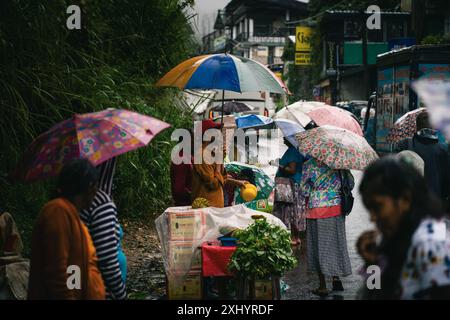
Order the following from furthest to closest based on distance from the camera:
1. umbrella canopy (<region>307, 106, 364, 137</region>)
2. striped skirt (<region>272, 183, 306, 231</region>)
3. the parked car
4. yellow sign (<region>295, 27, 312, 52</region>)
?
yellow sign (<region>295, 27, 312, 52</region>), the parked car, striped skirt (<region>272, 183, 306, 231</region>), umbrella canopy (<region>307, 106, 364, 137</region>)

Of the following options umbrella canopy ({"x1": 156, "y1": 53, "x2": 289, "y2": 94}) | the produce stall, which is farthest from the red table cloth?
umbrella canopy ({"x1": 156, "y1": 53, "x2": 289, "y2": 94})

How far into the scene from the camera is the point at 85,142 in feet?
14.7

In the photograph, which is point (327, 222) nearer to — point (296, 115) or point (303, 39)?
point (296, 115)

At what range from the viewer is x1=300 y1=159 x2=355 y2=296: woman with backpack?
7.64 metres

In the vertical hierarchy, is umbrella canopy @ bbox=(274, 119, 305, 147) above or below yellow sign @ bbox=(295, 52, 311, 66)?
below

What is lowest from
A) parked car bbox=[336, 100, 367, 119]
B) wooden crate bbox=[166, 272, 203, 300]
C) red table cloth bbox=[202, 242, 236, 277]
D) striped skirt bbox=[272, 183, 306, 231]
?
wooden crate bbox=[166, 272, 203, 300]

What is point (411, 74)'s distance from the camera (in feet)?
60.7

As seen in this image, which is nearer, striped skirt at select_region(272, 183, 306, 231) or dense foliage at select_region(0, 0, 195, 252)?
dense foliage at select_region(0, 0, 195, 252)

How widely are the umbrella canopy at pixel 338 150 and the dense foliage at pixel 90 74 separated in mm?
2913

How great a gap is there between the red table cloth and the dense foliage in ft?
8.34

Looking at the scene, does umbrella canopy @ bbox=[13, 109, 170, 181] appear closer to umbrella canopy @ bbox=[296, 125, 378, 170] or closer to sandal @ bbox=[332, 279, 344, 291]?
umbrella canopy @ bbox=[296, 125, 378, 170]

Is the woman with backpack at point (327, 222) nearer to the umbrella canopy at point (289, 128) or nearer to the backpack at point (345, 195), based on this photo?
the backpack at point (345, 195)

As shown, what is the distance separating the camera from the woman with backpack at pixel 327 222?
7641mm

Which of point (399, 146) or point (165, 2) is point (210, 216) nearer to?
point (399, 146)
